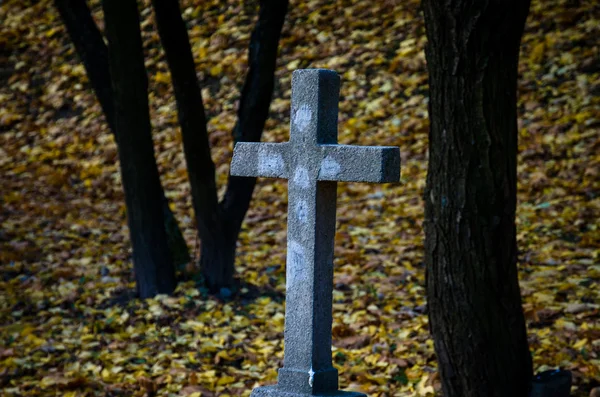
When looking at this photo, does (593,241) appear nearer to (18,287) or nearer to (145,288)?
(145,288)

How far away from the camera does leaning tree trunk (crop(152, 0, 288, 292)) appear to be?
19.0ft

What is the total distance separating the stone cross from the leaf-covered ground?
1.58m

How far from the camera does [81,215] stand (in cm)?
814

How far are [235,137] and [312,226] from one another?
Answer: 333 cm

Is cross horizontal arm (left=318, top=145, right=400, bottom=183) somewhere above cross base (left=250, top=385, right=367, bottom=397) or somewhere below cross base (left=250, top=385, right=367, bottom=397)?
above

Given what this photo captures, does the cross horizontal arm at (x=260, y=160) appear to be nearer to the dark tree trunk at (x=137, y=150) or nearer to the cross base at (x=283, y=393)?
the cross base at (x=283, y=393)

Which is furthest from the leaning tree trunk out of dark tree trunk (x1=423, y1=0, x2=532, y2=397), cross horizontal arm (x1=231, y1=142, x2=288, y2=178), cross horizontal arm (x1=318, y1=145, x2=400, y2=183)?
cross horizontal arm (x1=318, y1=145, x2=400, y2=183)

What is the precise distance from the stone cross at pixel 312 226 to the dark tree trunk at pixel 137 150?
3.07 m

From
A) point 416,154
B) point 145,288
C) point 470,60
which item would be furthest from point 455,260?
point 416,154

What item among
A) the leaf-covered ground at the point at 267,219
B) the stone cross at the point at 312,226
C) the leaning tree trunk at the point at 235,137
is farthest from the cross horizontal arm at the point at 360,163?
the leaning tree trunk at the point at 235,137

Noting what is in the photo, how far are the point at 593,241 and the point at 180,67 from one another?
3.25 metres

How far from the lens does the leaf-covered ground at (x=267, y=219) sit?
15.8 ft

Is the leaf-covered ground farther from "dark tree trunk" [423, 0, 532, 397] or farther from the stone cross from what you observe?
the stone cross

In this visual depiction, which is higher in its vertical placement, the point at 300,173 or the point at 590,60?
the point at 590,60
